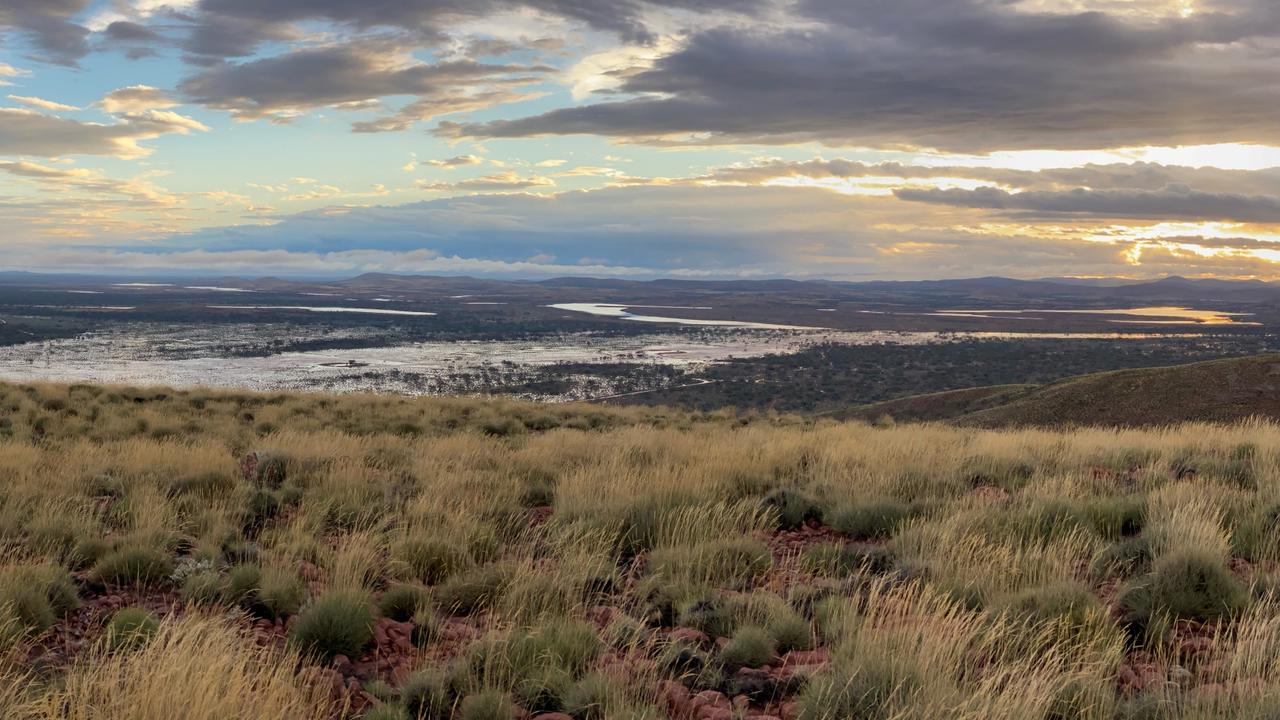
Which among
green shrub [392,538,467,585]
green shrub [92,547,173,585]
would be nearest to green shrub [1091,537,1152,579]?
green shrub [392,538,467,585]

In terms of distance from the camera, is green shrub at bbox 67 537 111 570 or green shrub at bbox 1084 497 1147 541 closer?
green shrub at bbox 67 537 111 570

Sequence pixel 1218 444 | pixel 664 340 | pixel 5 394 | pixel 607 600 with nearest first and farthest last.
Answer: pixel 607 600, pixel 1218 444, pixel 5 394, pixel 664 340

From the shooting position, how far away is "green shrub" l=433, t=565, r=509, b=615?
20.8 ft

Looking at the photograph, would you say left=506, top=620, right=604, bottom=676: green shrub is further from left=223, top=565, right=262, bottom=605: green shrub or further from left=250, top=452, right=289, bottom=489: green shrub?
left=250, top=452, right=289, bottom=489: green shrub

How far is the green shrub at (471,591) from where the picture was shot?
6340 mm

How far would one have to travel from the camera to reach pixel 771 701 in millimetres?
4762

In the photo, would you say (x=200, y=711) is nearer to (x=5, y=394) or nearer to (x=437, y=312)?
(x=5, y=394)

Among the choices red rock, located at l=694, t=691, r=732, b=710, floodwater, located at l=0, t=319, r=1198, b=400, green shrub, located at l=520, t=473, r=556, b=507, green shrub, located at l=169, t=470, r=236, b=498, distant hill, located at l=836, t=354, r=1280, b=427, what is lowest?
floodwater, located at l=0, t=319, r=1198, b=400

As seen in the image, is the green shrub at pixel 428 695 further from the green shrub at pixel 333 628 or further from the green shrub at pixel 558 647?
the green shrub at pixel 333 628

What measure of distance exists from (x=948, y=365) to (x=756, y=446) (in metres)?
82.2

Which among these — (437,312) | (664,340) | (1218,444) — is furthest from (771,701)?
(437,312)

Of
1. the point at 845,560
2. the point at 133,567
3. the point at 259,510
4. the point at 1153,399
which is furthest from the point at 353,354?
the point at 845,560

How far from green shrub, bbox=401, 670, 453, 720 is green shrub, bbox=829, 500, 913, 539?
4.77 metres

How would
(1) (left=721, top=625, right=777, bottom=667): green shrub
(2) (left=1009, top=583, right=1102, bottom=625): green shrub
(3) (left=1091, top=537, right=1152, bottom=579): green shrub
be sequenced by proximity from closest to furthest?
(1) (left=721, top=625, right=777, bottom=667): green shrub → (2) (left=1009, top=583, right=1102, bottom=625): green shrub → (3) (left=1091, top=537, right=1152, bottom=579): green shrub
